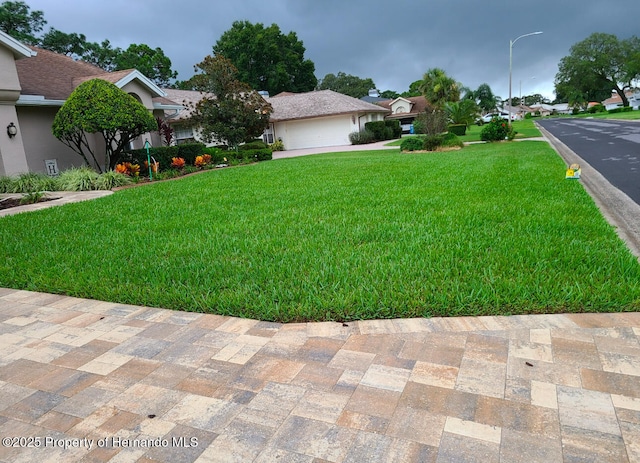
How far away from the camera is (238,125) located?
22312mm

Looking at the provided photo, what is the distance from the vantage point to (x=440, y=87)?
144 feet

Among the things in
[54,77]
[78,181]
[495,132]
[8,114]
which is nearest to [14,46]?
[8,114]

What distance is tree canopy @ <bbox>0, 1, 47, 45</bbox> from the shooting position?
34938mm

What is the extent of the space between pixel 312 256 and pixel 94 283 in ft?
7.33

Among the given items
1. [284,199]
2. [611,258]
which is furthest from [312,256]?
[284,199]

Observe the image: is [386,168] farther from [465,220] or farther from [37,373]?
[37,373]

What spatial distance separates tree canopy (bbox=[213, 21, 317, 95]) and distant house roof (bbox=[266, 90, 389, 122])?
19.6m

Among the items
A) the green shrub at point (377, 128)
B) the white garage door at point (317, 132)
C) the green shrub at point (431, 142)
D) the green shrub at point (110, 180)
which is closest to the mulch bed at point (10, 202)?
the green shrub at point (110, 180)

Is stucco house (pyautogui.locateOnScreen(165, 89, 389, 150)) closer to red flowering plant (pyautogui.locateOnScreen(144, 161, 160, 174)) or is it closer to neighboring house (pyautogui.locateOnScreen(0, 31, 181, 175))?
neighboring house (pyautogui.locateOnScreen(0, 31, 181, 175))

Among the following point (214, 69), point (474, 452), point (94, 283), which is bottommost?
point (474, 452)

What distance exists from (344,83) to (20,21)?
166ft

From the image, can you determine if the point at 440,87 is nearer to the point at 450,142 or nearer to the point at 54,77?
the point at 450,142

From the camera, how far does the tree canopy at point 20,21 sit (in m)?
34.9

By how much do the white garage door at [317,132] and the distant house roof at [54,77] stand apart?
15.8 meters
